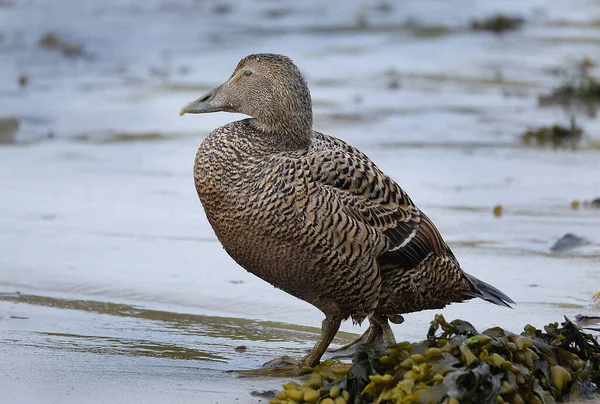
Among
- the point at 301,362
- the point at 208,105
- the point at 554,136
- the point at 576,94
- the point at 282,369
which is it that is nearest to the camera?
the point at 282,369

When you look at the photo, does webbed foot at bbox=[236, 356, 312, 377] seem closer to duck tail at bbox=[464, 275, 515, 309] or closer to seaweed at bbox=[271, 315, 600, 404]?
seaweed at bbox=[271, 315, 600, 404]

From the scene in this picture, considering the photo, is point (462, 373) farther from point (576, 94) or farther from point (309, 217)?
point (576, 94)

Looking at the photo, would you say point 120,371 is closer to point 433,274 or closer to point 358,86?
point 433,274

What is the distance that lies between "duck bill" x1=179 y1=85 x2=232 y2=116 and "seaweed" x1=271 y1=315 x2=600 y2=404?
1360 millimetres

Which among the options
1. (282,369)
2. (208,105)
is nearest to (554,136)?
(208,105)

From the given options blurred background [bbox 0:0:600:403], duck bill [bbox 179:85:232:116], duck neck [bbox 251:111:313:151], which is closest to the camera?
duck neck [bbox 251:111:313:151]

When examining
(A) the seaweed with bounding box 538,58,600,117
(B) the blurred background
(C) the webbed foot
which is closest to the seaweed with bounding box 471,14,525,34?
(B) the blurred background

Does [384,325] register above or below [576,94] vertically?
below

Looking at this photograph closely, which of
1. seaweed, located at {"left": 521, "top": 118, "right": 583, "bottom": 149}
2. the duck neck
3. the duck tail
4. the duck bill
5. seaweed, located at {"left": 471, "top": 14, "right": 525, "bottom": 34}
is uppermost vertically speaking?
seaweed, located at {"left": 471, "top": 14, "right": 525, "bottom": 34}

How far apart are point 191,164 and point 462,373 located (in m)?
5.40

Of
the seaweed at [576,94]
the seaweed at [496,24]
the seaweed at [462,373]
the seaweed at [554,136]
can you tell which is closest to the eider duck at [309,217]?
the seaweed at [462,373]

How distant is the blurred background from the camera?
17.9 feet

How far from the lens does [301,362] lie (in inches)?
199

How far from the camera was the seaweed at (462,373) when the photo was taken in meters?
4.25
